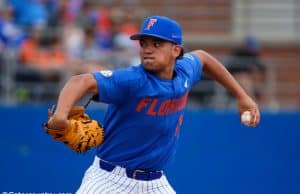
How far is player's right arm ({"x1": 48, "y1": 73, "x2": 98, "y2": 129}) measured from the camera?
4789 mm

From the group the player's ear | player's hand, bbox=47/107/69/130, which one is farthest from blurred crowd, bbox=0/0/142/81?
player's hand, bbox=47/107/69/130

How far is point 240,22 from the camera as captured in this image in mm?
13797

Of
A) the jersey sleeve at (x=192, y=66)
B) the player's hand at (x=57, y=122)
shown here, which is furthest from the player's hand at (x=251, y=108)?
the player's hand at (x=57, y=122)

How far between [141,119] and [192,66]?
31.4 inches

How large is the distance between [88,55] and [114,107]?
5736mm

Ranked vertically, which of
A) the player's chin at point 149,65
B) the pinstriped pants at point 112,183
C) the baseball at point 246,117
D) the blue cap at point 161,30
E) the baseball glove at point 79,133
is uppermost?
the blue cap at point 161,30

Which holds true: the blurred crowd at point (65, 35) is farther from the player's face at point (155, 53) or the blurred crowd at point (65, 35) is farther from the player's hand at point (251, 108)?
the player's face at point (155, 53)

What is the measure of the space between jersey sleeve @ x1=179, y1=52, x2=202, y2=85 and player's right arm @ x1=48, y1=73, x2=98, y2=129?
100 centimetres

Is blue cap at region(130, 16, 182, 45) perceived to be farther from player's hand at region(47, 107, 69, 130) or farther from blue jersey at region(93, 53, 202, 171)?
player's hand at region(47, 107, 69, 130)

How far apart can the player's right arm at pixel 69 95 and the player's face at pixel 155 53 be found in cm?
43

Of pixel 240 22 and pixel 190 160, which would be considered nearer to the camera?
pixel 190 160

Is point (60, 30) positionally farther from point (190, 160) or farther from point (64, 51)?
point (190, 160)

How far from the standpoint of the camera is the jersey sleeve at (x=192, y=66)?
587 cm

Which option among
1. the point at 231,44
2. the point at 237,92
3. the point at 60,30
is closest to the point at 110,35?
the point at 60,30
